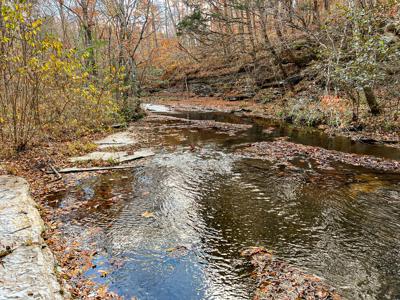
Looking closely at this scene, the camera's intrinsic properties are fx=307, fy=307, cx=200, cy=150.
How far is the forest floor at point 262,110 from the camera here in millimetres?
12305

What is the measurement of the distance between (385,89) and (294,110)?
4.86m

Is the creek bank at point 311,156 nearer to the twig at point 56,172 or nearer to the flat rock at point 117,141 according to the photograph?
the flat rock at point 117,141

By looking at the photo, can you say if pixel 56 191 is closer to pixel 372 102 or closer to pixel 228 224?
pixel 228 224

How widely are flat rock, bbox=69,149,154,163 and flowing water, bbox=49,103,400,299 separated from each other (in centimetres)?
93

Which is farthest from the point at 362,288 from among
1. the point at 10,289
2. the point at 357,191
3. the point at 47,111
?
the point at 47,111

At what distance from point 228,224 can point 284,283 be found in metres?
1.95

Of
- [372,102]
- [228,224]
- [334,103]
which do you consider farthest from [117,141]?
[372,102]

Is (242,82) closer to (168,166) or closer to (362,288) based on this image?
(168,166)

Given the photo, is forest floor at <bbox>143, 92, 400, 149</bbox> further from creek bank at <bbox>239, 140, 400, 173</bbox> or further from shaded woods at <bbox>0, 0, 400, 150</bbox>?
creek bank at <bbox>239, 140, 400, 173</bbox>

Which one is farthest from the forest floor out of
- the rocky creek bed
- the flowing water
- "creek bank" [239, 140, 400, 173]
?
"creek bank" [239, 140, 400, 173]

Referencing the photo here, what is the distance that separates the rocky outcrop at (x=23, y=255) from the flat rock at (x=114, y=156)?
407cm

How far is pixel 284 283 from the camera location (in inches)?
167

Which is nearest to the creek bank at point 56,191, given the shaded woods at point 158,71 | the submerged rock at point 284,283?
the shaded woods at point 158,71

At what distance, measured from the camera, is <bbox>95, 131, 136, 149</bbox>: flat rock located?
12.5 metres
